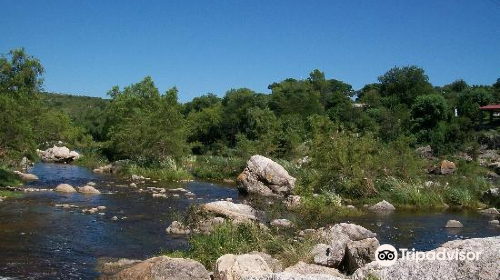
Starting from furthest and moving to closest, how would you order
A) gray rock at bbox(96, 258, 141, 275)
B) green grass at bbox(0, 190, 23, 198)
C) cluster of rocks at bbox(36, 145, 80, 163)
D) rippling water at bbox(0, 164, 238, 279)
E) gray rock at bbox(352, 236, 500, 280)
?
1. cluster of rocks at bbox(36, 145, 80, 163)
2. green grass at bbox(0, 190, 23, 198)
3. rippling water at bbox(0, 164, 238, 279)
4. gray rock at bbox(96, 258, 141, 275)
5. gray rock at bbox(352, 236, 500, 280)

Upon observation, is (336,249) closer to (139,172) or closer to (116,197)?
(116,197)

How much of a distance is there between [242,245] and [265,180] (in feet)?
60.1

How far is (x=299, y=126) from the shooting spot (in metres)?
58.7

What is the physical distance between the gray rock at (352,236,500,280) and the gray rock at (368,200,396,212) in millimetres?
21249

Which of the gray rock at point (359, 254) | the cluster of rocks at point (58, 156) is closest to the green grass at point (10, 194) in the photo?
the gray rock at point (359, 254)

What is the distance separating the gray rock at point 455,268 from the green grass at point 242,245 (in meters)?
6.80

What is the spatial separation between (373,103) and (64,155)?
53.0 meters

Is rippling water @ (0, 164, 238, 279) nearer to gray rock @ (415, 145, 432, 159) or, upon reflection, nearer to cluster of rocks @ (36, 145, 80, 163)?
cluster of rocks @ (36, 145, 80, 163)

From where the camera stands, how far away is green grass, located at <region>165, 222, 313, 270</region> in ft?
39.7

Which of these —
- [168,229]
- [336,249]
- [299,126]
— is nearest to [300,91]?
[299,126]

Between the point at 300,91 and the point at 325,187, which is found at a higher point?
the point at 300,91

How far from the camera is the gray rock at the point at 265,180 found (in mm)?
30516

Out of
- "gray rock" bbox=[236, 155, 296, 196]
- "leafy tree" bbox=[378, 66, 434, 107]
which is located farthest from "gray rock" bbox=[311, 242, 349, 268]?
"leafy tree" bbox=[378, 66, 434, 107]

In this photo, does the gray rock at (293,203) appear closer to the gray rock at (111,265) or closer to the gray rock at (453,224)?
the gray rock at (453,224)
